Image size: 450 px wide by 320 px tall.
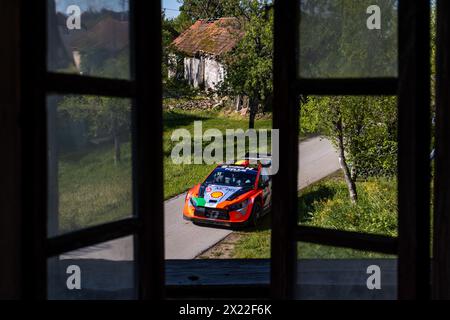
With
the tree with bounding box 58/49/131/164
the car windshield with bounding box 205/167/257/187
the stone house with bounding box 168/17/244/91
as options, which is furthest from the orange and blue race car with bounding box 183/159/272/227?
the stone house with bounding box 168/17/244/91

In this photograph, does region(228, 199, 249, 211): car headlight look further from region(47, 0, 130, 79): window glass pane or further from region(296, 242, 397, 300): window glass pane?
region(47, 0, 130, 79): window glass pane

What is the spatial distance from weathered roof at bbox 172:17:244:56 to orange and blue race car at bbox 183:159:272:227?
1042 cm

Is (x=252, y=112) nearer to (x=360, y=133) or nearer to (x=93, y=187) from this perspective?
(x=360, y=133)

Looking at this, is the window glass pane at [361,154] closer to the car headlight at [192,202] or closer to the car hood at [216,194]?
the car hood at [216,194]

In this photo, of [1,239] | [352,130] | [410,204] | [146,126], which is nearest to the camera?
[1,239]

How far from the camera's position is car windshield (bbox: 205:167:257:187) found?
10148mm

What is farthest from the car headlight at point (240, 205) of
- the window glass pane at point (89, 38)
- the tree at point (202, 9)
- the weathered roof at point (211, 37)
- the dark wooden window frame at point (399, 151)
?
the tree at point (202, 9)

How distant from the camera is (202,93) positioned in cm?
2541

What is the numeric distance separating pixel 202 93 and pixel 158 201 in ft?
78.7

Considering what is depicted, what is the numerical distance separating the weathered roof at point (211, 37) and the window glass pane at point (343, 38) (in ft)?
60.8

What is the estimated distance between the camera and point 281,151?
5.15 feet
